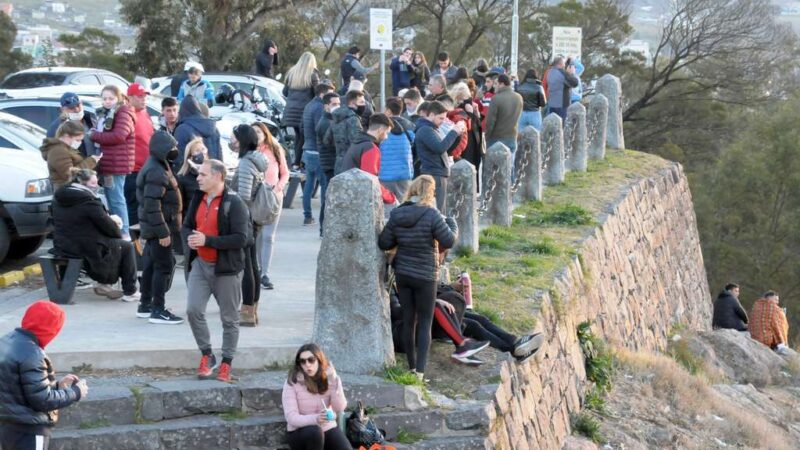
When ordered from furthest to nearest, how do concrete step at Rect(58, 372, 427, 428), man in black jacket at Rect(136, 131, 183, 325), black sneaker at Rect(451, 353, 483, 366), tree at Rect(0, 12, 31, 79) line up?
tree at Rect(0, 12, 31, 79) → man in black jacket at Rect(136, 131, 183, 325) → black sneaker at Rect(451, 353, 483, 366) → concrete step at Rect(58, 372, 427, 428)

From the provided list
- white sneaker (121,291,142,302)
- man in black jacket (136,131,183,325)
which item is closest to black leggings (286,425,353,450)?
man in black jacket (136,131,183,325)

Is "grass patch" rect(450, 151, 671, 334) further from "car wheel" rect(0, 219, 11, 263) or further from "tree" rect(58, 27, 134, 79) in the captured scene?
"tree" rect(58, 27, 134, 79)

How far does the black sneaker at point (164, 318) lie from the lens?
10.8 metres

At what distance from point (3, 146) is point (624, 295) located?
866 centimetres

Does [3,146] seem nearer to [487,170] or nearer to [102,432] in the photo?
[487,170]

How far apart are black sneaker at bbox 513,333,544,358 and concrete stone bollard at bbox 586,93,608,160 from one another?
42.6 ft

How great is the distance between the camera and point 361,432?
884 cm

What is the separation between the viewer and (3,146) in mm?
14820

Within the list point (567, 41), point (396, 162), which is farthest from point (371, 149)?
point (567, 41)

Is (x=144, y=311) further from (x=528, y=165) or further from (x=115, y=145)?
(x=528, y=165)

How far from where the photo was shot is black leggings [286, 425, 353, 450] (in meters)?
8.63

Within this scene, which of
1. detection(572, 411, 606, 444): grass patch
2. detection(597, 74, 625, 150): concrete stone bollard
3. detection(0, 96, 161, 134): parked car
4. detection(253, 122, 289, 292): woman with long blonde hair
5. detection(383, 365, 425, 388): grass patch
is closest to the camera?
detection(383, 365, 425, 388): grass patch

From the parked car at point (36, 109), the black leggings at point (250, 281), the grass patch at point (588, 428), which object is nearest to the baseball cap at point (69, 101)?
the black leggings at point (250, 281)

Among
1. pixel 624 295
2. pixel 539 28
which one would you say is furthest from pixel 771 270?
pixel 624 295
